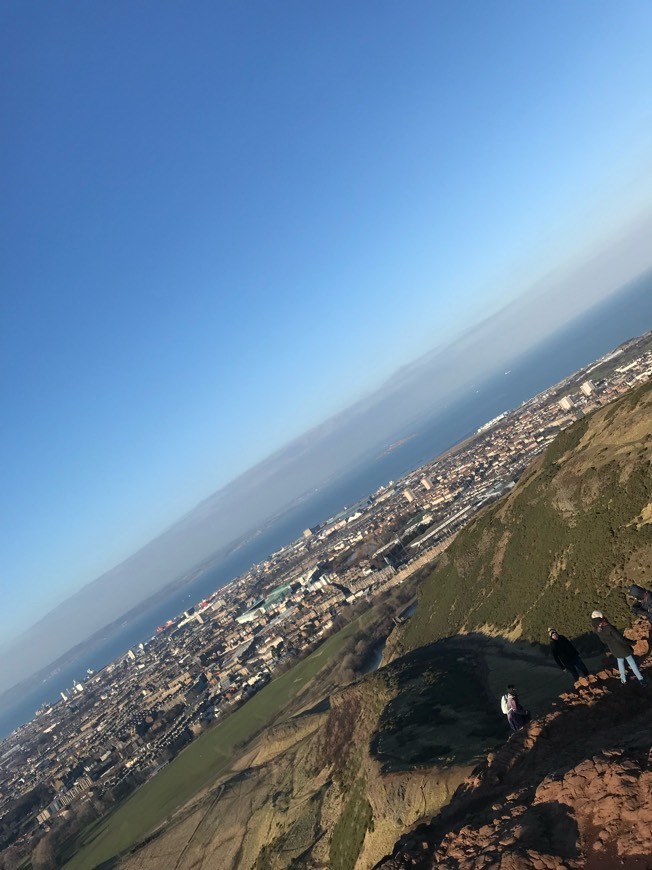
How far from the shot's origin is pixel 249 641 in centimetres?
11606

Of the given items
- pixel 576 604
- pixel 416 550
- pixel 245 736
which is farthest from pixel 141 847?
pixel 416 550

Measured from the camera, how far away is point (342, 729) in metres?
37.0

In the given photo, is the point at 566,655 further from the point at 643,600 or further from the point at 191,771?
the point at 191,771

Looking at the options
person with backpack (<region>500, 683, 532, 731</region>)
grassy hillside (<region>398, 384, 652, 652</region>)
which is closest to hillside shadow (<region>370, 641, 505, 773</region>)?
grassy hillside (<region>398, 384, 652, 652</region>)

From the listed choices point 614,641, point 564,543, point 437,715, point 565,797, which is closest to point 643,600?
point 614,641

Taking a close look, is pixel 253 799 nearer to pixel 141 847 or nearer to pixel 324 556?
pixel 141 847

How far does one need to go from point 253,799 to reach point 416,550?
66733mm

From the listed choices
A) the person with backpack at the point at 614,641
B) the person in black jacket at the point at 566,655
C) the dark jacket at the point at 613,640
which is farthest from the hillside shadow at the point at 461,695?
the dark jacket at the point at 613,640

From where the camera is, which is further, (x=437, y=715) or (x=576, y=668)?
(x=437, y=715)

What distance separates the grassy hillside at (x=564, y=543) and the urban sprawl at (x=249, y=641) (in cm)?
3902

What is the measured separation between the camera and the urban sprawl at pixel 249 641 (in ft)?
277

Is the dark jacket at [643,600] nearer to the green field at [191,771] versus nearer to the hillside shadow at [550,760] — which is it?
the hillside shadow at [550,760]

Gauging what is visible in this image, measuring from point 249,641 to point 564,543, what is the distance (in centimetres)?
9599

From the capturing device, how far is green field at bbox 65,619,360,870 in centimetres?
5559
